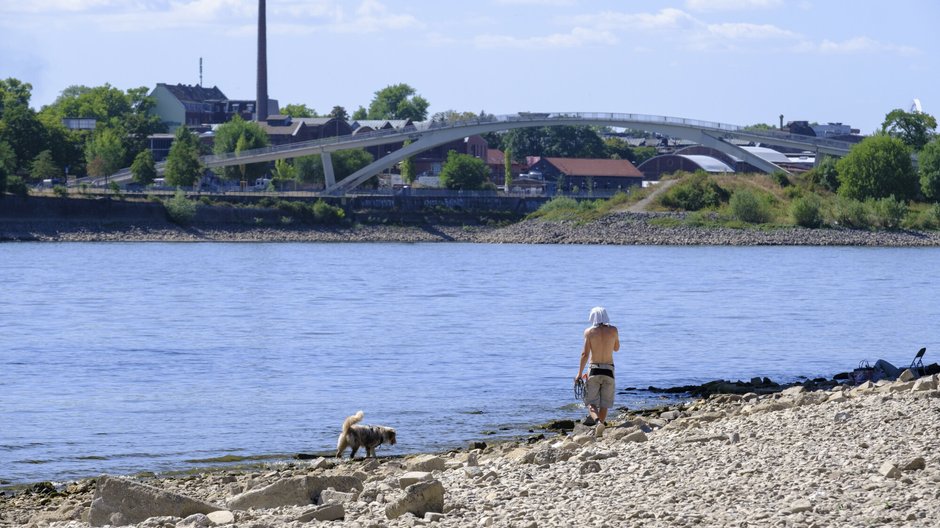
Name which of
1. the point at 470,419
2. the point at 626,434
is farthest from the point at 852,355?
the point at 626,434

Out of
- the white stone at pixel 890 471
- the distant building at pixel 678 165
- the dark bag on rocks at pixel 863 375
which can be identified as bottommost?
the dark bag on rocks at pixel 863 375

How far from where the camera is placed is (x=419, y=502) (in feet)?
26.8

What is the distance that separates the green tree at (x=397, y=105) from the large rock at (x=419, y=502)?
129815mm

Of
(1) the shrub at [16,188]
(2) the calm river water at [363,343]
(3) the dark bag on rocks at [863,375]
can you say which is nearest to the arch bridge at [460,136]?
(1) the shrub at [16,188]

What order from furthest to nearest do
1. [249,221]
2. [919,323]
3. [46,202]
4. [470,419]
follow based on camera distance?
1. [249,221]
2. [46,202]
3. [919,323]
4. [470,419]

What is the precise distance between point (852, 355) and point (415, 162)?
3512 inches

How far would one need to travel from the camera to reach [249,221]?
79.2m

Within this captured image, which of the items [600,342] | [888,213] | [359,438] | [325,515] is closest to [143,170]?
[888,213]

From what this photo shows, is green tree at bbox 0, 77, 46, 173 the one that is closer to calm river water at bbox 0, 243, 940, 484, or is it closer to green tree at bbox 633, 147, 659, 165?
calm river water at bbox 0, 243, 940, 484

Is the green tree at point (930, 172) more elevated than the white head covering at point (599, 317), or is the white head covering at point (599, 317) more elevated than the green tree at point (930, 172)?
the green tree at point (930, 172)

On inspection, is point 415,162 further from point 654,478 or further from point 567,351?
point 654,478

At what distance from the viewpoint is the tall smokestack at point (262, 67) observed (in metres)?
107

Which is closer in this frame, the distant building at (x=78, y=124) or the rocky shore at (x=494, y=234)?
the rocky shore at (x=494, y=234)

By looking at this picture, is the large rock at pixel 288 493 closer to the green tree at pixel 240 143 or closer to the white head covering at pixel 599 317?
the white head covering at pixel 599 317
